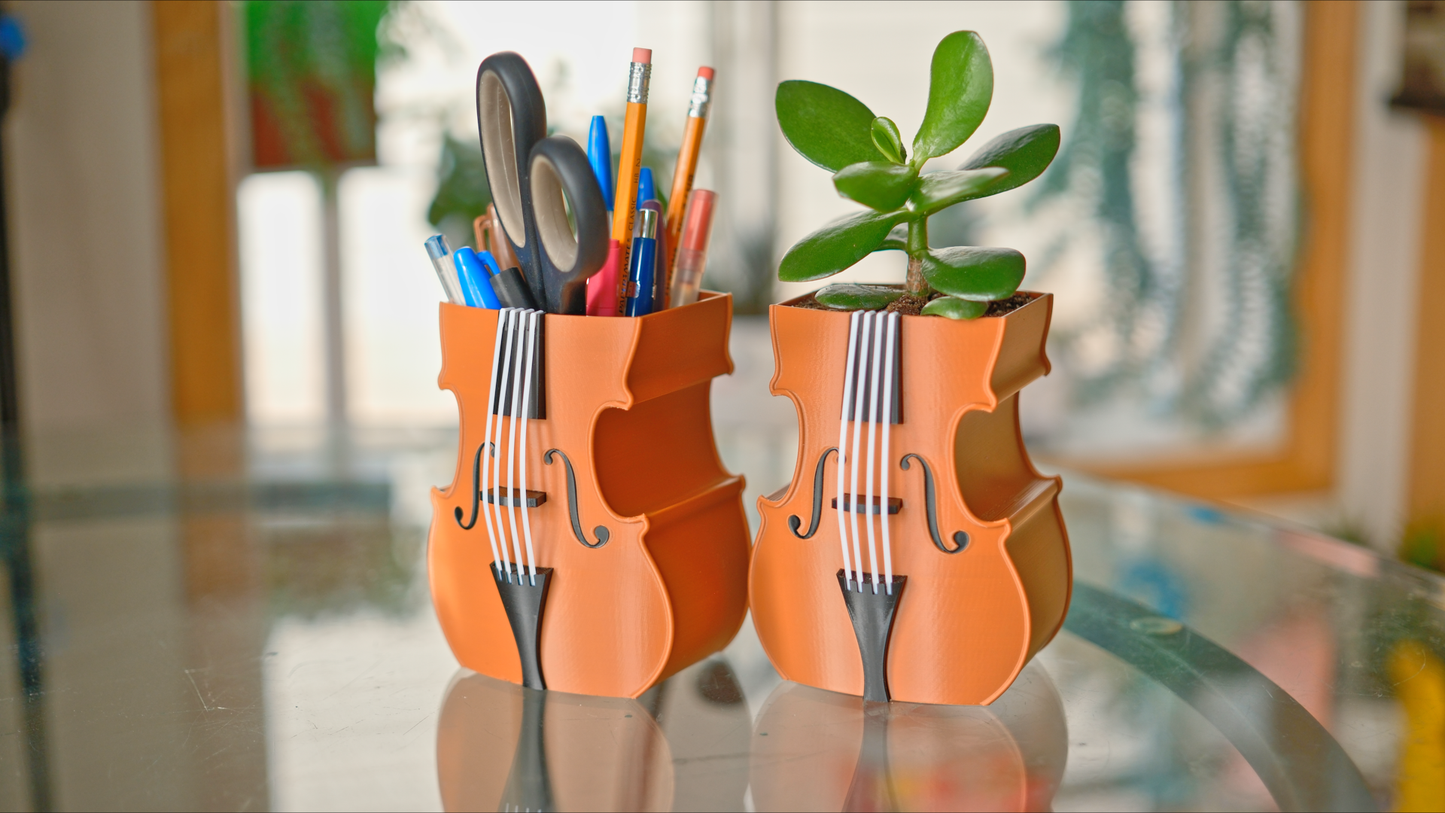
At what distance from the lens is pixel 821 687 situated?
1.54ft

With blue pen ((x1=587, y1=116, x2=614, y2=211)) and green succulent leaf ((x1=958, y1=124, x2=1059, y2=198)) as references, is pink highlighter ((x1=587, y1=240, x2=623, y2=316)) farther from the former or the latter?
green succulent leaf ((x1=958, y1=124, x2=1059, y2=198))

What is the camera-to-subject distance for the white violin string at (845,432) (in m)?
0.44

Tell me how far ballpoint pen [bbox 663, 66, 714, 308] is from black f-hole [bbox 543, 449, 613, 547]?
8 cm

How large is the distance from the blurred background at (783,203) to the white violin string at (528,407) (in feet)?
3.91

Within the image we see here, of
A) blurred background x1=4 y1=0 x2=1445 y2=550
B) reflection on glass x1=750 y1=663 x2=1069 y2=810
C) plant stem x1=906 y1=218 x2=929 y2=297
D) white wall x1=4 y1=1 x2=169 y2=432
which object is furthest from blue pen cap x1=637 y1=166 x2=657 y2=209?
white wall x1=4 y1=1 x2=169 y2=432

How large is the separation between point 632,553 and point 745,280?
5.07 feet

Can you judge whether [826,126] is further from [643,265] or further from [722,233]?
[722,233]

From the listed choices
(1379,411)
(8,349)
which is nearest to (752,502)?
(8,349)

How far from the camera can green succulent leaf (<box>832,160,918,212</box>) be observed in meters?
0.41

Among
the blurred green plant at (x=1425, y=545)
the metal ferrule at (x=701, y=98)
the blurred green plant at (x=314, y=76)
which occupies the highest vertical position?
the blurred green plant at (x=314, y=76)

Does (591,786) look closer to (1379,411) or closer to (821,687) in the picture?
(821,687)

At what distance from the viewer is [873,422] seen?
43 cm

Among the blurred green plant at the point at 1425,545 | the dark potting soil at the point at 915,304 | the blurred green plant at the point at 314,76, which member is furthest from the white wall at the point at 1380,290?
the dark potting soil at the point at 915,304

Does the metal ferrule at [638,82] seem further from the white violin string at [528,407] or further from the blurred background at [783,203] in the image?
the blurred background at [783,203]
